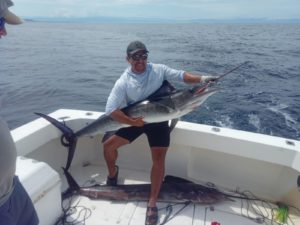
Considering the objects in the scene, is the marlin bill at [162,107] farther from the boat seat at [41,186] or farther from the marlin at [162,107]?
the boat seat at [41,186]

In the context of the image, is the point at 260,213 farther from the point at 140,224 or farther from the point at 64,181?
the point at 64,181

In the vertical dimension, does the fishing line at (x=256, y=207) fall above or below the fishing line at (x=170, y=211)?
above

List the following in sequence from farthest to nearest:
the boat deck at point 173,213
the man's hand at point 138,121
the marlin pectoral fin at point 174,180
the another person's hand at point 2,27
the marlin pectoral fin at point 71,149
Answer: the marlin pectoral fin at point 71,149, the marlin pectoral fin at point 174,180, the man's hand at point 138,121, the boat deck at point 173,213, the another person's hand at point 2,27

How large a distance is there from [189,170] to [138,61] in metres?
1.36

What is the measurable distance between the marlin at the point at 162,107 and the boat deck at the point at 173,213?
2.01 feet

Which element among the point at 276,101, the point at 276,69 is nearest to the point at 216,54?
the point at 276,69

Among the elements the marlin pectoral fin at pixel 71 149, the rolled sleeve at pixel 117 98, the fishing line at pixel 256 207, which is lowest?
the fishing line at pixel 256 207

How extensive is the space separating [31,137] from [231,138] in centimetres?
196

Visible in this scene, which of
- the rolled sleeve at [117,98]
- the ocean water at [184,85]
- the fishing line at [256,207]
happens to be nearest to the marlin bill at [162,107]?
the rolled sleeve at [117,98]

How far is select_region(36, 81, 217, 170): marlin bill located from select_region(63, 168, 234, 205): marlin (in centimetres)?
58

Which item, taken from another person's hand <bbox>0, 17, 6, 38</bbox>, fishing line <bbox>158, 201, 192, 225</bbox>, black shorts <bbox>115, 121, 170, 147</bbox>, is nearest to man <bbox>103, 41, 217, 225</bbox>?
black shorts <bbox>115, 121, 170, 147</bbox>

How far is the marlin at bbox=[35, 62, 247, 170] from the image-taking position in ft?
9.46

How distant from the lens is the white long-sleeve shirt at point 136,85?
3072 mm

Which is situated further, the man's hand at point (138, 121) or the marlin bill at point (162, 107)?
the man's hand at point (138, 121)
